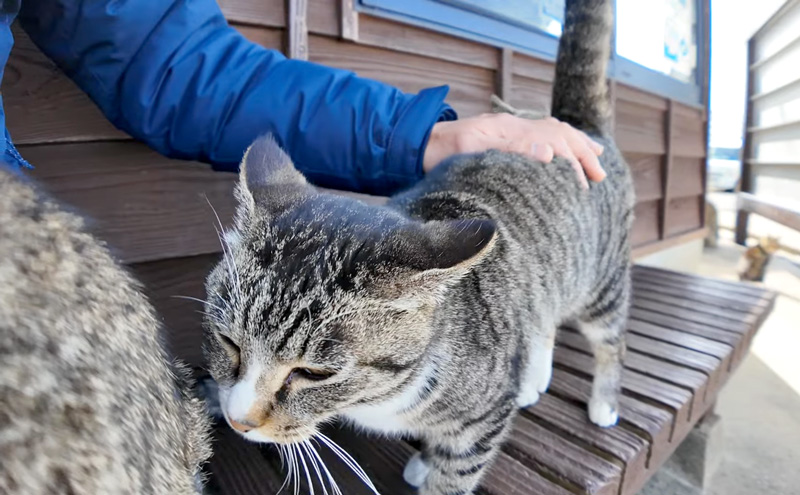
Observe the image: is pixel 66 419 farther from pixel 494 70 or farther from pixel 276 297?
pixel 494 70

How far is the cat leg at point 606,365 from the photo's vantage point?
61.1 inches

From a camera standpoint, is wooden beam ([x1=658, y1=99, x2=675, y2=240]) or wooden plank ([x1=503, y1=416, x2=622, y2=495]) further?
wooden beam ([x1=658, y1=99, x2=675, y2=240])

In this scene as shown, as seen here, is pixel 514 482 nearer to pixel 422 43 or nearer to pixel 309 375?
pixel 309 375

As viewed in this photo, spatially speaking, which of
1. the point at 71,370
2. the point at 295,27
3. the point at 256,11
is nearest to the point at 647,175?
the point at 295,27

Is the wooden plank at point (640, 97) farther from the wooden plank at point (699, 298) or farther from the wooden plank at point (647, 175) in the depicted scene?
the wooden plank at point (699, 298)

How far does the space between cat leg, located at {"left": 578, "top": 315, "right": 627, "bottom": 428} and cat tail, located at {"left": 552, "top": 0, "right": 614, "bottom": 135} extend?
0.71m

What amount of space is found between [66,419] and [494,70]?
2682 mm

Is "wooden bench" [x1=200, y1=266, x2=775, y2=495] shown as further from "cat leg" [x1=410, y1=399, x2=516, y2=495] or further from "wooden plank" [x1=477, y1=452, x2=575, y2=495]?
"cat leg" [x1=410, y1=399, x2=516, y2=495]

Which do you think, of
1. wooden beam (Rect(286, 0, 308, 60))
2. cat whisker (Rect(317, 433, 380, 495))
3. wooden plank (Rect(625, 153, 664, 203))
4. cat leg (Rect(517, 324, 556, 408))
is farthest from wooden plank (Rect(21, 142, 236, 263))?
wooden plank (Rect(625, 153, 664, 203))

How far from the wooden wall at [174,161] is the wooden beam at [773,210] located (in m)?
3.44

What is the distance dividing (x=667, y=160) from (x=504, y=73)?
8.70 ft

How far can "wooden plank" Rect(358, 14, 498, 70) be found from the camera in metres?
2.11

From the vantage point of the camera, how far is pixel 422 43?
232cm

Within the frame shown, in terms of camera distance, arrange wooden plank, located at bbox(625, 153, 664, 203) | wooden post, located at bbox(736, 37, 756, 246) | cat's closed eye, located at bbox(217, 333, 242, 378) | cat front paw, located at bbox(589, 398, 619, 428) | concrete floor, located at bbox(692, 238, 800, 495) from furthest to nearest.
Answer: wooden post, located at bbox(736, 37, 756, 246) < wooden plank, located at bbox(625, 153, 664, 203) < concrete floor, located at bbox(692, 238, 800, 495) < cat front paw, located at bbox(589, 398, 619, 428) < cat's closed eye, located at bbox(217, 333, 242, 378)
